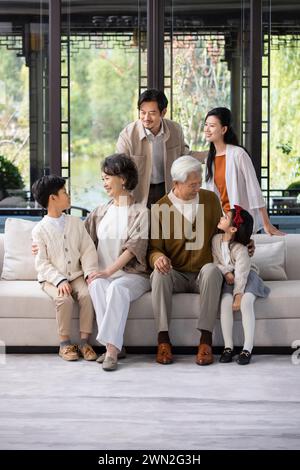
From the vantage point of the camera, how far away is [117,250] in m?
5.90

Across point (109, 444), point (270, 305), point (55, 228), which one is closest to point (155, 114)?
point (55, 228)

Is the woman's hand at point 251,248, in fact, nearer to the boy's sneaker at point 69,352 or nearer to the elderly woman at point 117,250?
the elderly woman at point 117,250

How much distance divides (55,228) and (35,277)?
474 millimetres

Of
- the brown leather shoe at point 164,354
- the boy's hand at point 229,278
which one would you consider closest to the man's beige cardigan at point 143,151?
the boy's hand at point 229,278

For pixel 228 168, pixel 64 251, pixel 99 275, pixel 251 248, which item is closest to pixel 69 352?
pixel 99 275

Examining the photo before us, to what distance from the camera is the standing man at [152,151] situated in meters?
6.20

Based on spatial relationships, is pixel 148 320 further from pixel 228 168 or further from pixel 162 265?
pixel 228 168

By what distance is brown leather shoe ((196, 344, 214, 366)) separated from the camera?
5.54 m

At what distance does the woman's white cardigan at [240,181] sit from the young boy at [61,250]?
3.25ft

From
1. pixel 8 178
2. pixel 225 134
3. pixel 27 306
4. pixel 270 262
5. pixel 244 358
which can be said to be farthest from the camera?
pixel 8 178

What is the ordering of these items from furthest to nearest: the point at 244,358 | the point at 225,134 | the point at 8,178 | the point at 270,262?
the point at 8,178, the point at 225,134, the point at 270,262, the point at 244,358

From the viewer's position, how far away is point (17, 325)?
18.9 feet

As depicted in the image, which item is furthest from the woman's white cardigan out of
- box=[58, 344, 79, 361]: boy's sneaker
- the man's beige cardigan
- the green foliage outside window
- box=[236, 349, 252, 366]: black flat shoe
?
the green foliage outside window

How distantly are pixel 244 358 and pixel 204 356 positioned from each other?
8.7 inches
